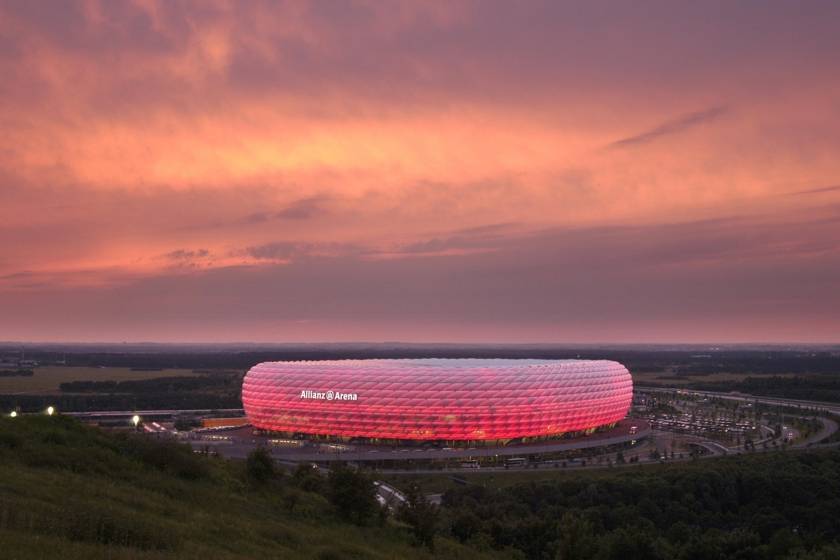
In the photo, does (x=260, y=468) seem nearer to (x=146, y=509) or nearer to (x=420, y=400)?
(x=146, y=509)

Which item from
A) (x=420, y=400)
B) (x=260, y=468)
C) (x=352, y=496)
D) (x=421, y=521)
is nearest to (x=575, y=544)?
(x=421, y=521)

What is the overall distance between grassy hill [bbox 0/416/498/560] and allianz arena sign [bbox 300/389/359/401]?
8567 cm

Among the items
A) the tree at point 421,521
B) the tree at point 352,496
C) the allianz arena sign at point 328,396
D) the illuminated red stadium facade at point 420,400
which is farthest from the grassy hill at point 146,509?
the allianz arena sign at point 328,396

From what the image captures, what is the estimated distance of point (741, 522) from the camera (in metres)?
70.8

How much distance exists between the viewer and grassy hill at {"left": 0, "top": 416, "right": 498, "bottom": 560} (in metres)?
20.4

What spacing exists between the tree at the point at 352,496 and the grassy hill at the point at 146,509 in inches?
31.0

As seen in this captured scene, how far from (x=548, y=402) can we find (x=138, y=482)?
364 ft

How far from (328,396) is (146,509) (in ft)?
355

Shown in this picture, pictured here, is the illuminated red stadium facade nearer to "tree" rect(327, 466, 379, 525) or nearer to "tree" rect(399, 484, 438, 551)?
"tree" rect(327, 466, 379, 525)

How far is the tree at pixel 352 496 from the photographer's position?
39.6 metres

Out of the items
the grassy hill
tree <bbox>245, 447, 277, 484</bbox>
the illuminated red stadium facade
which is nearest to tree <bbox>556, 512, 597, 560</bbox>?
the grassy hill

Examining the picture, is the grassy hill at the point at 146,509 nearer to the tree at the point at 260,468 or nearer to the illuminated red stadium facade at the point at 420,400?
the tree at the point at 260,468

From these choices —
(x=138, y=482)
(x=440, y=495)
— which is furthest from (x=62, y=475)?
(x=440, y=495)

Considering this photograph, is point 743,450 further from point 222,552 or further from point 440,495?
point 222,552
